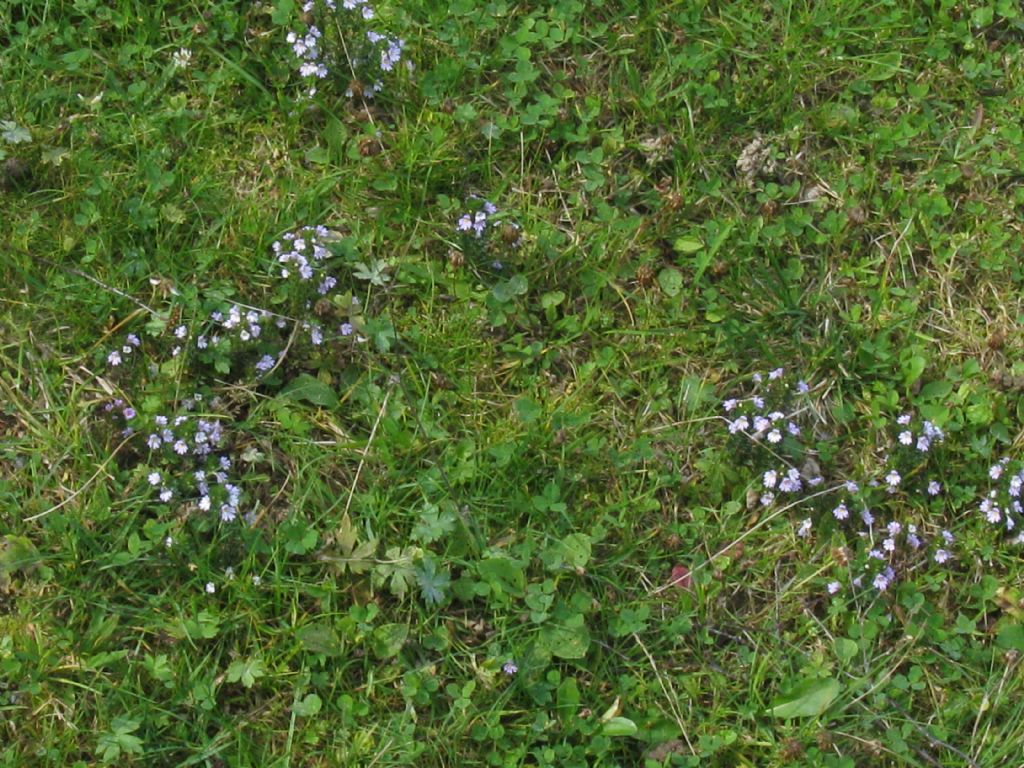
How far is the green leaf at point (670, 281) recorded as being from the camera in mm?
3729

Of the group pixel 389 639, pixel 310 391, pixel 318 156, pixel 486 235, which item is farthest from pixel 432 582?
pixel 318 156

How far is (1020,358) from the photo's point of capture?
3756 mm

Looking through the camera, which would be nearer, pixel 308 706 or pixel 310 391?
pixel 308 706

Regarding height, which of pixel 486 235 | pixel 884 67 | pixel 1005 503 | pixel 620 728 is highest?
pixel 884 67

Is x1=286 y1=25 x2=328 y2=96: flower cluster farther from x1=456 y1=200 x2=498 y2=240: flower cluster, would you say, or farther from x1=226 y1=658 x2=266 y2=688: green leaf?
x1=226 y1=658 x2=266 y2=688: green leaf

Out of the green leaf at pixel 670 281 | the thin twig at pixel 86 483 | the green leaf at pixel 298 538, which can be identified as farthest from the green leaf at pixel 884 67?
the thin twig at pixel 86 483

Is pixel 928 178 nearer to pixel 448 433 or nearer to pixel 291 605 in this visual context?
pixel 448 433

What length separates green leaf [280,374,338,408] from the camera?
350 centimetres

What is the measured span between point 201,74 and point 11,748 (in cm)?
214

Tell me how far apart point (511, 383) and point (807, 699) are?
123 cm

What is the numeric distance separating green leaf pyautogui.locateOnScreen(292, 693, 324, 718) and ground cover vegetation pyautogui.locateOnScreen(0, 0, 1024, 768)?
1 centimetres

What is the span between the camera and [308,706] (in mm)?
3131

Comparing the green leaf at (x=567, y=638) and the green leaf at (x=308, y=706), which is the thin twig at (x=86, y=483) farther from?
the green leaf at (x=567, y=638)

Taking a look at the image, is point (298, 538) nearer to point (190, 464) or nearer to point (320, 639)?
point (320, 639)
